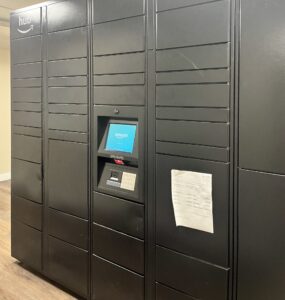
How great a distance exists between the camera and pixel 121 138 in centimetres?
216

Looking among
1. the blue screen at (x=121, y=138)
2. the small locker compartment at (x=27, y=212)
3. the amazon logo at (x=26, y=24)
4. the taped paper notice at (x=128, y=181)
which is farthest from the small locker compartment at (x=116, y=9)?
the small locker compartment at (x=27, y=212)

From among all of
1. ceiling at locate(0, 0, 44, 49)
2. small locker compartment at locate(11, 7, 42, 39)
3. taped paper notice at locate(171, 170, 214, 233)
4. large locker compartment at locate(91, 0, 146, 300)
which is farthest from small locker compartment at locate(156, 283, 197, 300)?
ceiling at locate(0, 0, 44, 49)

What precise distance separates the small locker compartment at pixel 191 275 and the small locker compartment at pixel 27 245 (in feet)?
3.99

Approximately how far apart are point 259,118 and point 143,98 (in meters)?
0.67

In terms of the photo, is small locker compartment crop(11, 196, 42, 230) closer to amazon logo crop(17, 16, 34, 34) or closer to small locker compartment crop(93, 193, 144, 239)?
small locker compartment crop(93, 193, 144, 239)

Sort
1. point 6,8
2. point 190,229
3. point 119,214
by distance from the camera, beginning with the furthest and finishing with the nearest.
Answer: point 6,8, point 119,214, point 190,229

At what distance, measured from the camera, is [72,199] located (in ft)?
8.17

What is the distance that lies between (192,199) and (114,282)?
827 millimetres

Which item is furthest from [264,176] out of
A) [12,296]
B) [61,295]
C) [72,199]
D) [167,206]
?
[12,296]

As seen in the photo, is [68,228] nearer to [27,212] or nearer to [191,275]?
[27,212]

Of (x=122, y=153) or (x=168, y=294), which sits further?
(x=122, y=153)

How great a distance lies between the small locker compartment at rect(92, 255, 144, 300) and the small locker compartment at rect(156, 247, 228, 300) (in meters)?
0.19

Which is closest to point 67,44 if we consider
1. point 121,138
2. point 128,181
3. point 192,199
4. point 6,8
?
point 121,138

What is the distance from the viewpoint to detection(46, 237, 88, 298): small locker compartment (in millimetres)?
2479
